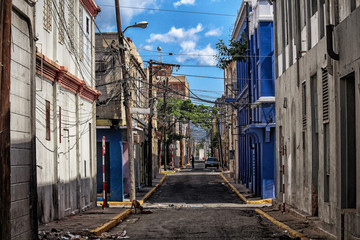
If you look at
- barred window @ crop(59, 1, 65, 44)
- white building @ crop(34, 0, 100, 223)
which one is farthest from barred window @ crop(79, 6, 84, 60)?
barred window @ crop(59, 1, 65, 44)

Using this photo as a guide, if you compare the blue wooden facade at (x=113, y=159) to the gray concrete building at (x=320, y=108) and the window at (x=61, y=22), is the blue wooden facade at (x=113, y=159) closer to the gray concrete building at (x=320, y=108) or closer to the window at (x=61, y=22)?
the gray concrete building at (x=320, y=108)

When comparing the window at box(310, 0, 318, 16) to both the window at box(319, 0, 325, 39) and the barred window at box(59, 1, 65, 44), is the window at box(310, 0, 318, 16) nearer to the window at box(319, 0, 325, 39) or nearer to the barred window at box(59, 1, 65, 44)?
the window at box(319, 0, 325, 39)

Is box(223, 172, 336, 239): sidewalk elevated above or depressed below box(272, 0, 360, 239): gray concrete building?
below

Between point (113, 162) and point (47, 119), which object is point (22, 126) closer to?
point (47, 119)

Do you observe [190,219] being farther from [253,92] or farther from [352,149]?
[253,92]

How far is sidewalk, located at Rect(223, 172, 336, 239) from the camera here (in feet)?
43.2

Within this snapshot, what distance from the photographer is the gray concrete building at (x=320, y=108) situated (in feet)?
37.2

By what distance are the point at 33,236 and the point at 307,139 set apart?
27.6 ft

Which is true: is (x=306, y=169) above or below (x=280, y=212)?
above

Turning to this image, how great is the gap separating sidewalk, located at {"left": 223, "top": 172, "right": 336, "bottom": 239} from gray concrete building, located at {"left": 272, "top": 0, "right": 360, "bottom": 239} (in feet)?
0.87

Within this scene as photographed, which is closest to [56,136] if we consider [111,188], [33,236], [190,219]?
[190,219]

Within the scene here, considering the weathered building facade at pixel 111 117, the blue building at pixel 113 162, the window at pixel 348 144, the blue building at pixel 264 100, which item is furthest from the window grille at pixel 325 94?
the blue building at pixel 113 162

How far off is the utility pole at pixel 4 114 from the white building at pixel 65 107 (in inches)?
167

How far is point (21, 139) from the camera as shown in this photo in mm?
11133
